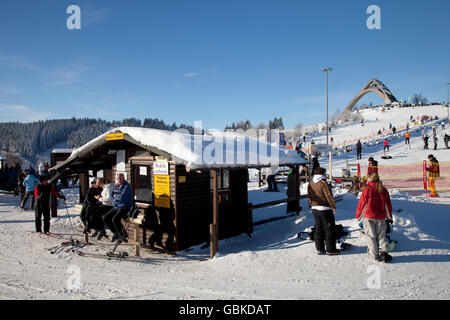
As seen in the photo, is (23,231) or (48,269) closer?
(48,269)

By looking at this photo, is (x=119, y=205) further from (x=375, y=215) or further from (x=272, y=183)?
(x=272, y=183)

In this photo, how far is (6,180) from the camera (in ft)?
67.1

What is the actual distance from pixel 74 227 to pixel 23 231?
1.55m

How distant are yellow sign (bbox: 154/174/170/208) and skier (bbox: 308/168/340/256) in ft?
11.8

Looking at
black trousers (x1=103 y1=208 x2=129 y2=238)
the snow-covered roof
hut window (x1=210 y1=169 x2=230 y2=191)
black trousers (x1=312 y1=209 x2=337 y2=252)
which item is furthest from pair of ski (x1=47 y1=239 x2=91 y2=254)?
black trousers (x1=312 y1=209 x2=337 y2=252)

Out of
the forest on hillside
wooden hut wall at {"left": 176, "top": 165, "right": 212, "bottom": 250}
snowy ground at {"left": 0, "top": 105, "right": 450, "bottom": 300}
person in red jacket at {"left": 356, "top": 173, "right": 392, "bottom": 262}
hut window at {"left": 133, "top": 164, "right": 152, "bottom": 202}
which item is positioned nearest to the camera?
snowy ground at {"left": 0, "top": 105, "right": 450, "bottom": 300}

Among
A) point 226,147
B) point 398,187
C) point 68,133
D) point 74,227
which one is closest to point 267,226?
point 226,147

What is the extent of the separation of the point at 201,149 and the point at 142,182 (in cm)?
244

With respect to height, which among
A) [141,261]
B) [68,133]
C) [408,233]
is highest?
[68,133]

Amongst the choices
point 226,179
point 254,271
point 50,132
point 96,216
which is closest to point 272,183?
point 226,179

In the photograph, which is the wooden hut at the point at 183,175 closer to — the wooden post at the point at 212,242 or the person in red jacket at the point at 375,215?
the wooden post at the point at 212,242

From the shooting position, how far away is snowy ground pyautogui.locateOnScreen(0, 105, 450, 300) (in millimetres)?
4934

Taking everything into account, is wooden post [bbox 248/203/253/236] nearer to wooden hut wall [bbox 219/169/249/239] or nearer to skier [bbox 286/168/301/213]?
wooden hut wall [bbox 219/169/249/239]
